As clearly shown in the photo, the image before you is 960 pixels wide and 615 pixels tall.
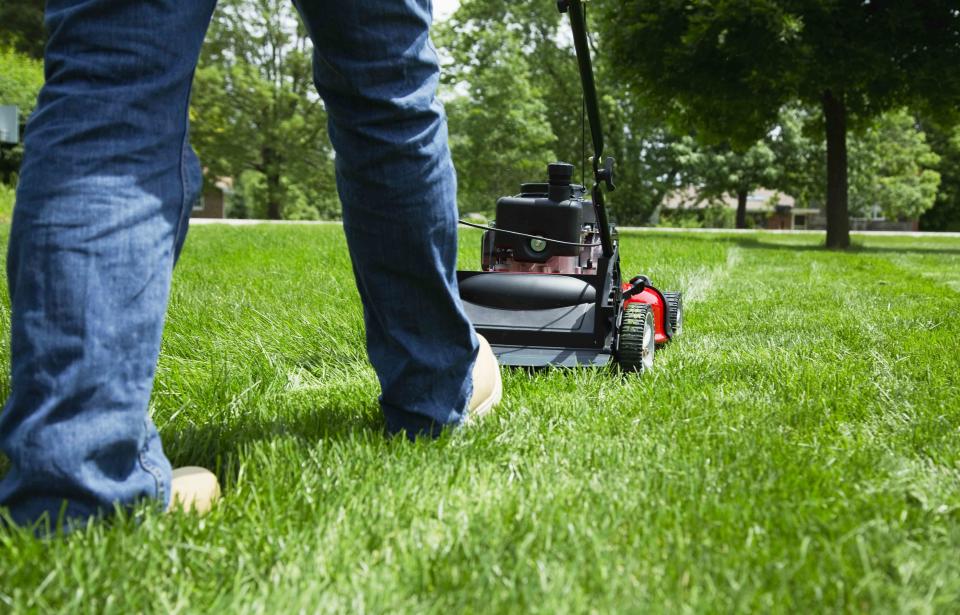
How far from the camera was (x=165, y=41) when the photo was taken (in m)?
1.34

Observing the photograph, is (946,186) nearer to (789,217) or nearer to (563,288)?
(789,217)

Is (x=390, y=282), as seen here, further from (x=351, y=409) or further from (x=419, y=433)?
(x=351, y=409)

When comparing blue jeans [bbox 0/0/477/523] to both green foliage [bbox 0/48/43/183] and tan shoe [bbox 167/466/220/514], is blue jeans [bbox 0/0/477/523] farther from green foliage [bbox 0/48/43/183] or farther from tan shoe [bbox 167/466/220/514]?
green foliage [bbox 0/48/43/183]

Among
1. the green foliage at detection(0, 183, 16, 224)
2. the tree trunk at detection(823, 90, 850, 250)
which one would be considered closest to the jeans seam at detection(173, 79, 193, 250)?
the tree trunk at detection(823, 90, 850, 250)

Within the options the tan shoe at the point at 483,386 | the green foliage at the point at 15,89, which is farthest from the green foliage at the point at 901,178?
the tan shoe at the point at 483,386

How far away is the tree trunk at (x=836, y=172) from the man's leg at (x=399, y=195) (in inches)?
593

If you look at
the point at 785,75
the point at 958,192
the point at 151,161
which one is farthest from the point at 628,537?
the point at 958,192

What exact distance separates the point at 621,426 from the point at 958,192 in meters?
51.3

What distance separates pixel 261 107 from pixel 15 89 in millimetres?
10885

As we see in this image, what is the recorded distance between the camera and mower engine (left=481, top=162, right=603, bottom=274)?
3365mm

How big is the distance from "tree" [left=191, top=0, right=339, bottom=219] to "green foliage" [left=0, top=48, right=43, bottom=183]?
21.0 ft

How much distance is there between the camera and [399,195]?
5.55ft

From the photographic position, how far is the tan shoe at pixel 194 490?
138 centimetres

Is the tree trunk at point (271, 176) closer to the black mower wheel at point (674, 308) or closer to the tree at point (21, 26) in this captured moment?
the tree at point (21, 26)
